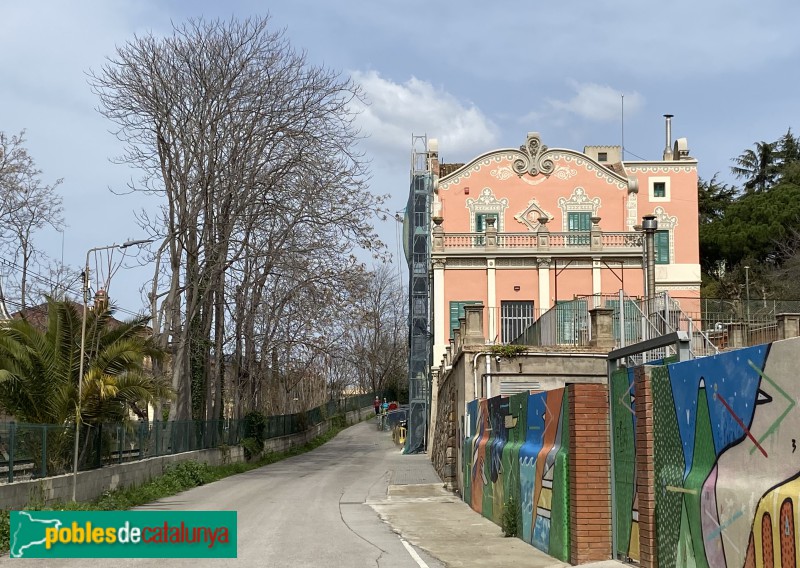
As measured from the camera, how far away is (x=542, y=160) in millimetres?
47781

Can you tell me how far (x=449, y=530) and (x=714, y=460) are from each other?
9371 millimetres

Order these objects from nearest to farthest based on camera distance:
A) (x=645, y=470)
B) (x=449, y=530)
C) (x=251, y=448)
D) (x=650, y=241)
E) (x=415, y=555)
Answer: (x=645, y=470)
(x=415, y=555)
(x=449, y=530)
(x=650, y=241)
(x=251, y=448)

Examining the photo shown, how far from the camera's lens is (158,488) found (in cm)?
2672

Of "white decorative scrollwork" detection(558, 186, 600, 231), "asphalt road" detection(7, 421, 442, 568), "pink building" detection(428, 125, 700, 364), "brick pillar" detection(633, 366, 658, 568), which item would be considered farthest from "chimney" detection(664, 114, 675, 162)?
"brick pillar" detection(633, 366, 658, 568)

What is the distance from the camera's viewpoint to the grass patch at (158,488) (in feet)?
58.0

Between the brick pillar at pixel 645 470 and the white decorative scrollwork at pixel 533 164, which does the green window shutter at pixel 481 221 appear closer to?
the white decorative scrollwork at pixel 533 164

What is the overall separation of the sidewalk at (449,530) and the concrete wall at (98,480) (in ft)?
21.0

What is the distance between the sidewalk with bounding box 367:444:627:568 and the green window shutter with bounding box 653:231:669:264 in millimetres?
22879

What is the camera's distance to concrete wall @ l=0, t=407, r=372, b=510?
17648 mm

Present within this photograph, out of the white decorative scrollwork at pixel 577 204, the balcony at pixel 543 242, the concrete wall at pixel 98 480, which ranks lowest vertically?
the concrete wall at pixel 98 480

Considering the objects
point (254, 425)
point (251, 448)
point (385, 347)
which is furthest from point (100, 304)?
point (385, 347)

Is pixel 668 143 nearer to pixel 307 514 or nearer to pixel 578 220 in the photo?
pixel 578 220

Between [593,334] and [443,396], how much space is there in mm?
10877

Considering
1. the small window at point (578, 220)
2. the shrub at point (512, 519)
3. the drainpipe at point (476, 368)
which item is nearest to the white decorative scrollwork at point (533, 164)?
the small window at point (578, 220)
